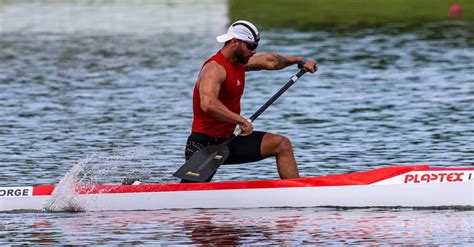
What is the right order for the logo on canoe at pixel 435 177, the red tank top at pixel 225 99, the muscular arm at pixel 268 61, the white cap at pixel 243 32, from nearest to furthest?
the logo on canoe at pixel 435 177, the white cap at pixel 243 32, the red tank top at pixel 225 99, the muscular arm at pixel 268 61

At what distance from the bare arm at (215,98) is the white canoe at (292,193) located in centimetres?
77

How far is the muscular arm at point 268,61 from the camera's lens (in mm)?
18688

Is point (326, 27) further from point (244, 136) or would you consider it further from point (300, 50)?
point (244, 136)

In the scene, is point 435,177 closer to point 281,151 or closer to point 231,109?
point 281,151

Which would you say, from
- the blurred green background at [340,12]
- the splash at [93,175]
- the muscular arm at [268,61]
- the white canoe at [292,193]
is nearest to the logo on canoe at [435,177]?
the white canoe at [292,193]

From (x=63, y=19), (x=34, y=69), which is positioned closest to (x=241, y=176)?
(x=34, y=69)

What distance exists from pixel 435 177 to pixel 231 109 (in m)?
2.48

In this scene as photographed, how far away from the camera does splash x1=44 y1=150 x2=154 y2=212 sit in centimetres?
1817

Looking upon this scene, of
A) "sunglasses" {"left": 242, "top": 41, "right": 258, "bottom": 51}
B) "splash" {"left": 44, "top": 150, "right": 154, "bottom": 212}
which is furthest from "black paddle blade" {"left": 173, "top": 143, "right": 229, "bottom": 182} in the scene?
"sunglasses" {"left": 242, "top": 41, "right": 258, "bottom": 51}

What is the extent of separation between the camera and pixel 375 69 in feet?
118

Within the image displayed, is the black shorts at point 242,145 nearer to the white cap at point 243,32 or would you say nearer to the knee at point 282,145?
the knee at point 282,145

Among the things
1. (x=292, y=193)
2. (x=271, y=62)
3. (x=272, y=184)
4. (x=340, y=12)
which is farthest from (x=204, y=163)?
(x=340, y=12)

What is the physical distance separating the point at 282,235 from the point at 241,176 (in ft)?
16.2

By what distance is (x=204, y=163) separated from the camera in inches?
707
